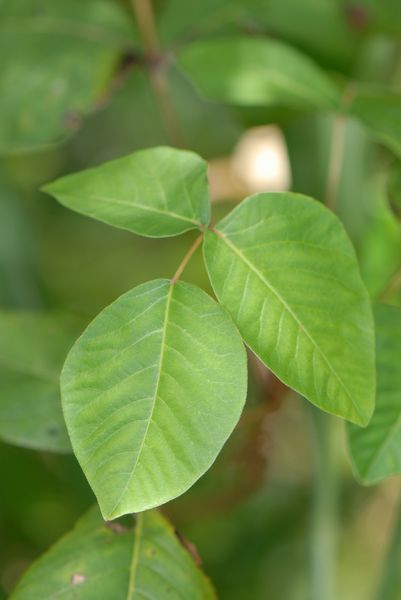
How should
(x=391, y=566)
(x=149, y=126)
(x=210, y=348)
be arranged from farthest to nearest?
(x=149, y=126) → (x=391, y=566) → (x=210, y=348)

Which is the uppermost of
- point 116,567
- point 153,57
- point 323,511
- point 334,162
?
point 153,57

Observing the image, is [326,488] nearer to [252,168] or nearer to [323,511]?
[323,511]

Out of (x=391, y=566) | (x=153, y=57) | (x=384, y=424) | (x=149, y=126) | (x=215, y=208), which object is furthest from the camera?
(x=149, y=126)

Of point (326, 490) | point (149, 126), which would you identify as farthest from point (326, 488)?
point (149, 126)

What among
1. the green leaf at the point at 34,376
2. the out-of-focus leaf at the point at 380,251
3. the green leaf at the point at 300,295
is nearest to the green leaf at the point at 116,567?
the green leaf at the point at 34,376

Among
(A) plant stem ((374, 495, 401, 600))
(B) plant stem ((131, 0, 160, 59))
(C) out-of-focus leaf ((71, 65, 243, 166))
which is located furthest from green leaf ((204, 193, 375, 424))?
(C) out-of-focus leaf ((71, 65, 243, 166))

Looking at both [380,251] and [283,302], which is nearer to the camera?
[283,302]
